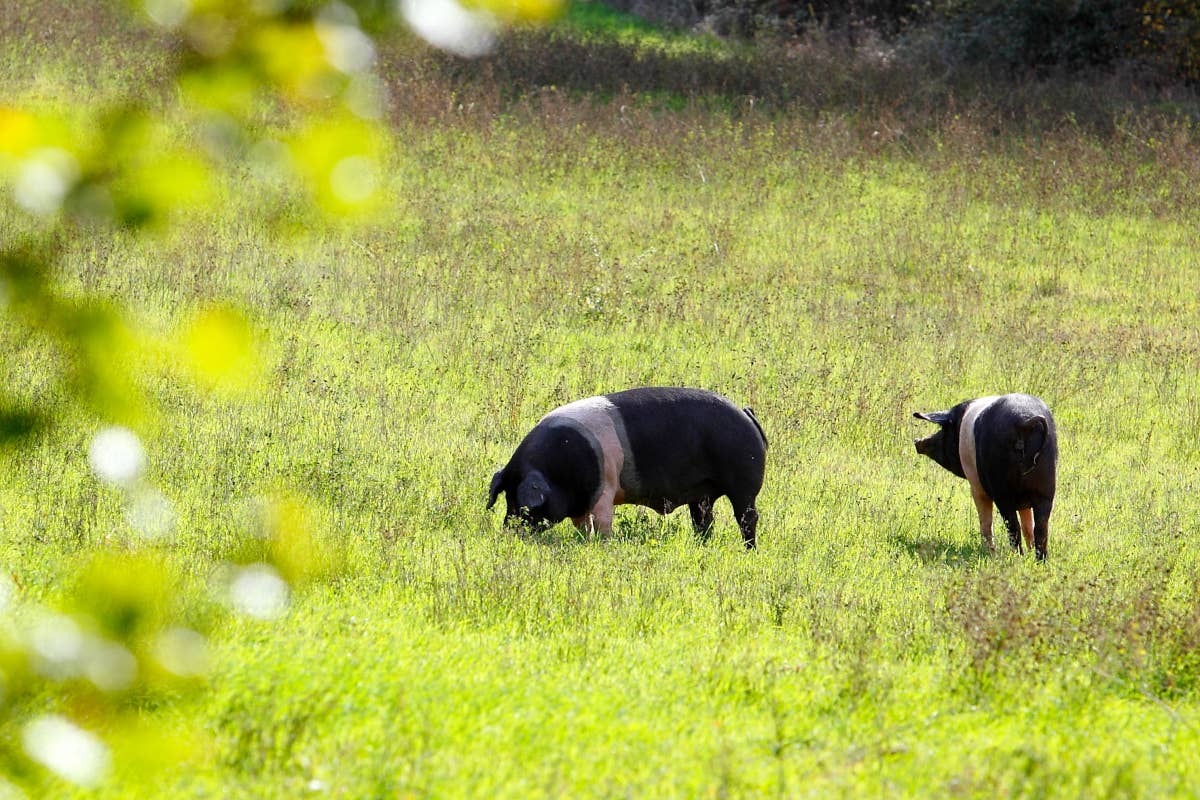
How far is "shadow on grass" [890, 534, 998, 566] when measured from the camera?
358 inches

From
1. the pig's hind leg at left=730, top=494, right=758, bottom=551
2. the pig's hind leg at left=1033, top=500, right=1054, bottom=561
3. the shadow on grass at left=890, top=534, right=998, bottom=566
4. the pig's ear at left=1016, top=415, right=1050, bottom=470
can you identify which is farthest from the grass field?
the pig's ear at left=1016, top=415, right=1050, bottom=470

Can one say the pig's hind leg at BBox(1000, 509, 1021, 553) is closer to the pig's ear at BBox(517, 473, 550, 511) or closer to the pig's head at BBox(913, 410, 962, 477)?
the pig's head at BBox(913, 410, 962, 477)

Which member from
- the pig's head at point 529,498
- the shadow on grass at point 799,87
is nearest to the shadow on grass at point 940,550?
the pig's head at point 529,498

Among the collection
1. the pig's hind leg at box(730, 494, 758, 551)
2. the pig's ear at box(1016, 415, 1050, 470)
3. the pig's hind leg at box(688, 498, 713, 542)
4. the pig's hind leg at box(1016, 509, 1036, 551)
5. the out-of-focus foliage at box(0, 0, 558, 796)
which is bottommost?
the pig's hind leg at box(1016, 509, 1036, 551)

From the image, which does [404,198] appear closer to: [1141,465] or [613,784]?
[1141,465]

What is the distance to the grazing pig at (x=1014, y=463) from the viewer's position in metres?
9.28

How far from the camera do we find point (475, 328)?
14.5 meters

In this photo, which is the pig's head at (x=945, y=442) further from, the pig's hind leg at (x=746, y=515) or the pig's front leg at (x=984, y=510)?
the pig's hind leg at (x=746, y=515)

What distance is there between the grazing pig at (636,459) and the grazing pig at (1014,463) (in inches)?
64.3

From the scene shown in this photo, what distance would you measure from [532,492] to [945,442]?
3.81 meters

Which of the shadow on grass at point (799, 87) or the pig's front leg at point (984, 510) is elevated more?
the pig's front leg at point (984, 510)

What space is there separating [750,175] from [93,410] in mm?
20217

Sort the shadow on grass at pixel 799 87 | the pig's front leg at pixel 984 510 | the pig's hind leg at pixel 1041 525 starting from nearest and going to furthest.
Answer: the pig's hind leg at pixel 1041 525, the pig's front leg at pixel 984 510, the shadow on grass at pixel 799 87

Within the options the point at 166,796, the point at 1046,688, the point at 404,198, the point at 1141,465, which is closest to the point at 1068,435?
the point at 1141,465
